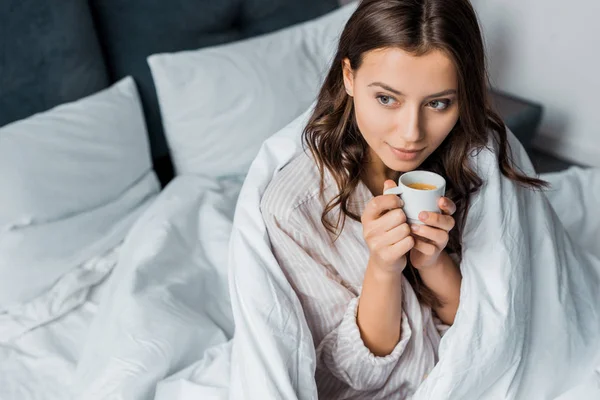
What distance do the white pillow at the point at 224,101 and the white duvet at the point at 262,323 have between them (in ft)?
0.96

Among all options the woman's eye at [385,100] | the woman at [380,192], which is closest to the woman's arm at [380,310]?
the woman at [380,192]

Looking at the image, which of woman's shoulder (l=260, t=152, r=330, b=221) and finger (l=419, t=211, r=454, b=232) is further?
woman's shoulder (l=260, t=152, r=330, b=221)

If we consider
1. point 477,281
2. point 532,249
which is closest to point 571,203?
point 532,249

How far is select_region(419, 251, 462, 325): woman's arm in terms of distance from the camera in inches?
42.9

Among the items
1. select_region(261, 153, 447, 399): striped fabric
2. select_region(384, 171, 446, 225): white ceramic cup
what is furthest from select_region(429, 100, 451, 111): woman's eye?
Answer: select_region(261, 153, 447, 399): striped fabric

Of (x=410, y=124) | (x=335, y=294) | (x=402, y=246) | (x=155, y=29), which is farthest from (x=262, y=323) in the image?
(x=155, y=29)

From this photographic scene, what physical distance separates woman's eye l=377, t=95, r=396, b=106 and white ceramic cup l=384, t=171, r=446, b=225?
0.12 m

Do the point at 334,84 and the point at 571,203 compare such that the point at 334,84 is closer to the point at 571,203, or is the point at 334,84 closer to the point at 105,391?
the point at 105,391

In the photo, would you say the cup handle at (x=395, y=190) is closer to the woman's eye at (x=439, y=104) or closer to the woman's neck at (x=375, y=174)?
the woman's eye at (x=439, y=104)

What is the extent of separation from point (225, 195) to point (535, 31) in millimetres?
1220

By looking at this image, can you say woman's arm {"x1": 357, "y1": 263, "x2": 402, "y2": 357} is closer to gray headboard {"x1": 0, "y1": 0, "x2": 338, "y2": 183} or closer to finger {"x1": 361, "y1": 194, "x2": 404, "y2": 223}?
finger {"x1": 361, "y1": 194, "x2": 404, "y2": 223}

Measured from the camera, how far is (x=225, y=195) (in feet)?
5.16

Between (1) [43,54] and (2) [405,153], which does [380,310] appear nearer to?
(2) [405,153]

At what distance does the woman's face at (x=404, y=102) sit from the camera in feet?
2.98
